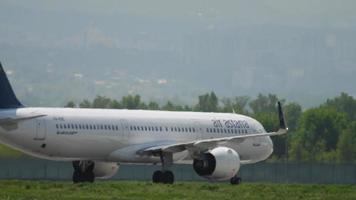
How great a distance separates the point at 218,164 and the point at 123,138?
4593 millimetres

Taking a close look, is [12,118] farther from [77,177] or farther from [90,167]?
[90,167]

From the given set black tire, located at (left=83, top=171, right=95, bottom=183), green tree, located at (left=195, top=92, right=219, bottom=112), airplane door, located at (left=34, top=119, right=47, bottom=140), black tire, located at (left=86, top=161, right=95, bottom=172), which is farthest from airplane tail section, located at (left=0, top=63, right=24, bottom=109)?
green tree, located at (left=195, top=92, right=219, bottom=112)

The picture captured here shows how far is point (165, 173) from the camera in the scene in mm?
58438

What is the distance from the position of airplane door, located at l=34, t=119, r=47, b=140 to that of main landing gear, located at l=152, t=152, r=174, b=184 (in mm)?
6167

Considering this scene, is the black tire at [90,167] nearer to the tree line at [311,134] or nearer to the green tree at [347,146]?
the tree line at [311,134]

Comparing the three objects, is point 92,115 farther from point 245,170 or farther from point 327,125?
point 327,125

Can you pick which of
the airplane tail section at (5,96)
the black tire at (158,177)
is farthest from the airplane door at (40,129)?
the black tire at (158,177)

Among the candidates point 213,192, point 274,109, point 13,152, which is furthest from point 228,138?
point 274,109

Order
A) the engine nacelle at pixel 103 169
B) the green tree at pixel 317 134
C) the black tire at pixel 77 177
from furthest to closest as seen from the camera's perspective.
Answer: the green tree at pixel 317 134 → the engine nacelle at pixel 103 169 → the black tire at pixel 77 177

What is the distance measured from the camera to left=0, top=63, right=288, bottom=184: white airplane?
55312 mm

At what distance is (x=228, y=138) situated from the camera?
191 feet

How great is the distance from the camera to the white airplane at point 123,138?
55.3 metres

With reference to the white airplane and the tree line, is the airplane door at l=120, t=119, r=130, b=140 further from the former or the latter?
the tree line

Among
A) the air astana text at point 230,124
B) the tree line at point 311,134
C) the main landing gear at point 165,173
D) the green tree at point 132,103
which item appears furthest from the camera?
the green tree at point 132,103
